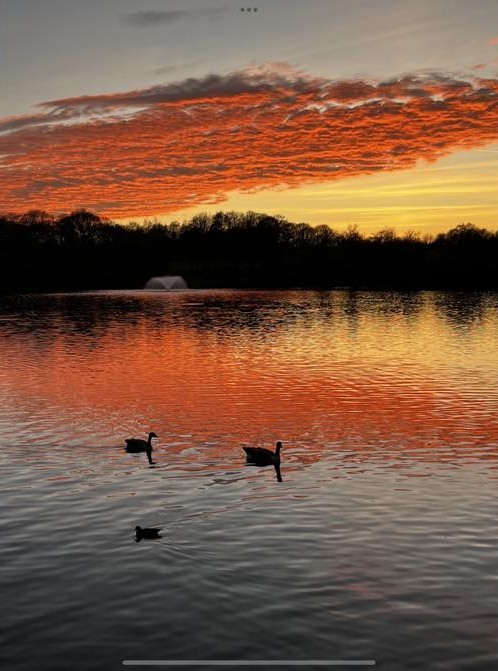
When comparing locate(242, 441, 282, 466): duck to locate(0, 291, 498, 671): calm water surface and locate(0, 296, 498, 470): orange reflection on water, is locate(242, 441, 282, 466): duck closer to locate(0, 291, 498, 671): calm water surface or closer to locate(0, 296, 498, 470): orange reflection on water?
locate(0, 291, 498, 671): calm water surface

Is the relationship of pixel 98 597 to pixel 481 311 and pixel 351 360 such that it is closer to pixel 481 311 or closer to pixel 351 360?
pixel 351 360

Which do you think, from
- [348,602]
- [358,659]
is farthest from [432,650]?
[348,602]

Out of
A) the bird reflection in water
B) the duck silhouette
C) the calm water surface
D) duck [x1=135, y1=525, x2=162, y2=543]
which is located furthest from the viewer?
the duck silhouette

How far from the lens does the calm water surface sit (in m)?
15.9

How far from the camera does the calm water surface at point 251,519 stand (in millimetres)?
15945

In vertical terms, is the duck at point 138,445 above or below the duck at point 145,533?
above

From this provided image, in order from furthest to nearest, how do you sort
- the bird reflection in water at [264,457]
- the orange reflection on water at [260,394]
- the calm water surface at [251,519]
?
the orange reflection on water at [260,394]
the bird reflection in water at [264,457]
the calm water surface at [251,519]

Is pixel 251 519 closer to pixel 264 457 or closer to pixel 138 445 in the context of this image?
pixel 264 457

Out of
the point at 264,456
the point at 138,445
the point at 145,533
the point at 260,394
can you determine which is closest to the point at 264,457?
the point at 264,456

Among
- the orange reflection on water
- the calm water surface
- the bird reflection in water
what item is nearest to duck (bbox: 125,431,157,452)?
the calm water surface

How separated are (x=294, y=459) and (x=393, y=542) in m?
10.1

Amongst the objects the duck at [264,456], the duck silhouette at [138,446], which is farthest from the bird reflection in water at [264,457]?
the duck silhouette at [138,446]

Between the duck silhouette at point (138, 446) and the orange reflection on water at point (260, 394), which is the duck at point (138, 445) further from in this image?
the orange reflection on water at point (260, 394)

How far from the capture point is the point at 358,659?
15008 millimetres
